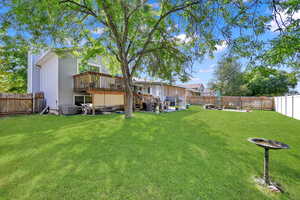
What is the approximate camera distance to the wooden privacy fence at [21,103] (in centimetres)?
Result: 956

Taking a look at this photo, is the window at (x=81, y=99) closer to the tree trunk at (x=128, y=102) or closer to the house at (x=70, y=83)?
the house at (x=70, y=83)

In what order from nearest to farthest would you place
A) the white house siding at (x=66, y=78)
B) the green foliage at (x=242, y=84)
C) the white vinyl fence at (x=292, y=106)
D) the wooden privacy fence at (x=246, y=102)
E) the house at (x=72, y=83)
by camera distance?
the white vinyl fence at (x=292, y=106), the house at (x=72, y=83), the white house siding at (x=66, y=78), the wooden privacy fence at (x=246, y=102), the green foliage at (x=242, y=84)

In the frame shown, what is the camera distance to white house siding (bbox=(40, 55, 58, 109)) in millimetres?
9969

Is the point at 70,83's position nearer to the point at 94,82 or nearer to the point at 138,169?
the point at 94,82

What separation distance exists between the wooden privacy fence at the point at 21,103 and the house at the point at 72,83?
79cm

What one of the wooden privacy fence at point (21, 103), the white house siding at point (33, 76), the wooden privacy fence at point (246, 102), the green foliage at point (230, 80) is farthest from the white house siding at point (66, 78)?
the green foliage at point (230, 80)

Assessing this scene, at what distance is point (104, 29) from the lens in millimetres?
7645

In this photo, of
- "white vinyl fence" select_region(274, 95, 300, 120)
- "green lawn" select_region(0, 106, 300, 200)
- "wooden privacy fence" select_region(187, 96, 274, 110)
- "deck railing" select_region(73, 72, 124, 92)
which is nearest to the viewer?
"green lawn" select_region(0, 106, 300, 200)

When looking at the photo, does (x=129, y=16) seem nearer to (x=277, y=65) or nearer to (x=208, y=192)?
(x=277, y=65)

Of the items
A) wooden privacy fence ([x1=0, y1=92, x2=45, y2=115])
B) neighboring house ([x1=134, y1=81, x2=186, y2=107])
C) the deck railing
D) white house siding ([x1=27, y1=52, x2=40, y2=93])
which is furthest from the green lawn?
neighboring house ([x1=134, y1=81, x2=186, y2=107])

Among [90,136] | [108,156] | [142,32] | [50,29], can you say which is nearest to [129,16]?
[142,32]

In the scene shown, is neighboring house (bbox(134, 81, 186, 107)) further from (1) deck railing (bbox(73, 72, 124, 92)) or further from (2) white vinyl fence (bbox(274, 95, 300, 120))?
(2) white vinyl fence (bbox(274, 95, 300, 120))

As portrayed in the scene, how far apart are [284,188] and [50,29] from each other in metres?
9.41

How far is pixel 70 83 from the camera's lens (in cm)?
1038
